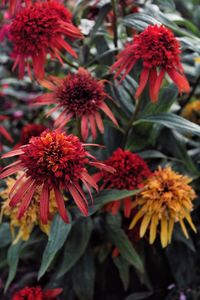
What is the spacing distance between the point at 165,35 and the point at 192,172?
1.14 ft

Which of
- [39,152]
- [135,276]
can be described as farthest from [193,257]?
[39,152]

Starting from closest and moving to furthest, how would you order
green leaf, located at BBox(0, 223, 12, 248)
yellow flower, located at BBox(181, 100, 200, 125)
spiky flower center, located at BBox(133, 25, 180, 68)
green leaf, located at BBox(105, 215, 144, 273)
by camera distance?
1. spiky flower center, located at BBox(133, 25, 180, 68)
2. green leaf, located at BBox(105, 215, 144, 273)
3. green leaf, located at BBox(0, 223, 12, 248)
4. yellow flower, located at BBox(181, 100, 200, 125)

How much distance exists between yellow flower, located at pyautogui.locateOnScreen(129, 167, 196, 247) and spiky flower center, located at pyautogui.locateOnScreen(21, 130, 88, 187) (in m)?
0.20

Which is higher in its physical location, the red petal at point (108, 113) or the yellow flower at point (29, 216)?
the red petal at point (108, 113)

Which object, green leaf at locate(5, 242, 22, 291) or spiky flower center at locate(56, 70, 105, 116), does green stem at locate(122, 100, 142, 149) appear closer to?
spiky flower center at locate(56, 70, 105, 116)

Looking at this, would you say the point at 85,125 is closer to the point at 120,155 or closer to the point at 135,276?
the point at 120,155

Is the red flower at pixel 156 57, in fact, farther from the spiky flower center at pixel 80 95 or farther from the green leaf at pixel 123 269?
the green leaf at pixel 123 269

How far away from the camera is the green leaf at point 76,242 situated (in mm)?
913

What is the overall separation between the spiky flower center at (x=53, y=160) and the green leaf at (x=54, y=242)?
0.14 meters

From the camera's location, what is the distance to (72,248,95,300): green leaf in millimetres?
996

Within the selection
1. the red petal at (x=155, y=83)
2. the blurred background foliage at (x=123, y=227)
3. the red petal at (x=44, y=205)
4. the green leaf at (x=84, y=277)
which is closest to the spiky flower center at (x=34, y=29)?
the blurred background foliage at (x=123, y=227)

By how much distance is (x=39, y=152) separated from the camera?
702mm

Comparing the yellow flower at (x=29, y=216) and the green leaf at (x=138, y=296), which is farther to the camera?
the green leaf at (x=138, y=296)

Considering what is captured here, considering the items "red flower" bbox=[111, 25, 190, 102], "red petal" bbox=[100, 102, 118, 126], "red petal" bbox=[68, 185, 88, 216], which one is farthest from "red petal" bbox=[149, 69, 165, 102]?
"red petal" bbox=[68, 185, 88, 216]
